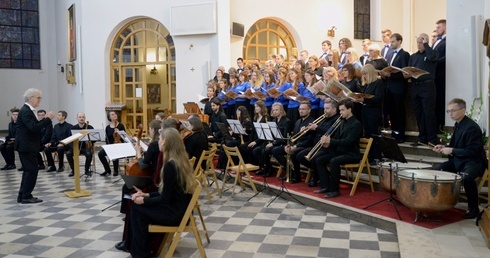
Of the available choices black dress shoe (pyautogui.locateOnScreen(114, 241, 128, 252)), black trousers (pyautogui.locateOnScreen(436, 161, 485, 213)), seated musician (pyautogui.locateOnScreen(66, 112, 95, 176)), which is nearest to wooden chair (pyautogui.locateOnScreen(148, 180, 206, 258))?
black dress shoe (pyautogui.locateOnScreen(114, 241, 128, 252))

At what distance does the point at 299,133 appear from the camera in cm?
715

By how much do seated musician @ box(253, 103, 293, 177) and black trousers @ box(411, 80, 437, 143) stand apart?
6.92ft

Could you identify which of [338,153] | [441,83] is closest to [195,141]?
[338,153]

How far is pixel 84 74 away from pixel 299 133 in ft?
32.1

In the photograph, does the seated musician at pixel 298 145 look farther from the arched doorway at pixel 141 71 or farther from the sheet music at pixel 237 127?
the arched doorway at pixel 141 71

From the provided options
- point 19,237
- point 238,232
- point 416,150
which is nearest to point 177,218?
point 238,232

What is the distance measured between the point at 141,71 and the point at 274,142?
8100 mm

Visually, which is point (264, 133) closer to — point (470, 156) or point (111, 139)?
point (470, 156)

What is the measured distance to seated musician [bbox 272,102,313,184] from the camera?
23.4 feet

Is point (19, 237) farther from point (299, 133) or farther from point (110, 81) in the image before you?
point (110, 81)

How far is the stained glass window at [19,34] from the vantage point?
18062mm

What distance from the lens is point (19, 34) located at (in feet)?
60.1

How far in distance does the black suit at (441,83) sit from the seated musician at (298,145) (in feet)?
7.29

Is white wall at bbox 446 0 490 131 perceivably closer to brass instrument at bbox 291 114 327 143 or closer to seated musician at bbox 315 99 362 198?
seated musician at bbox 315 99 362 198
